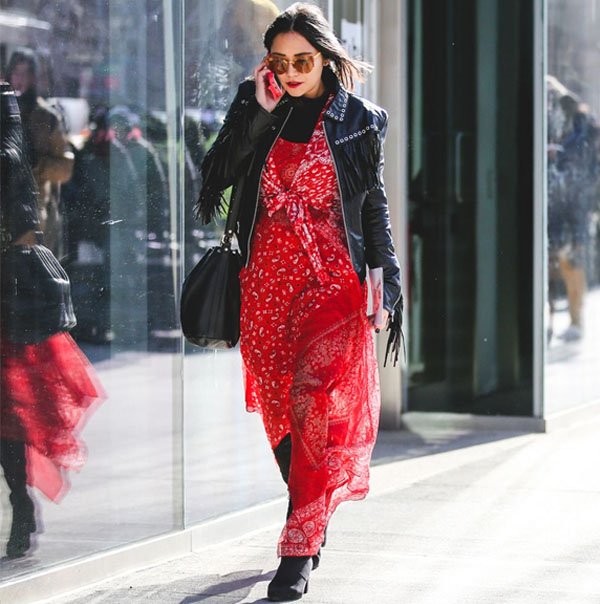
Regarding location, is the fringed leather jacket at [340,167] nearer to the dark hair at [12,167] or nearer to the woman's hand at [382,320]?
the woman's hand at [382,320]

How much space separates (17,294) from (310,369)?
90 centimetres

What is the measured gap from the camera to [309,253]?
4.57 metres

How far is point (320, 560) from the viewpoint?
4.90 meters

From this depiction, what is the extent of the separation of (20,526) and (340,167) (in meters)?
1.44

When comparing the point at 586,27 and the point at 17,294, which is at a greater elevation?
the point at 586,27

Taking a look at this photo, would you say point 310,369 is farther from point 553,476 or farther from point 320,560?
point 553,476

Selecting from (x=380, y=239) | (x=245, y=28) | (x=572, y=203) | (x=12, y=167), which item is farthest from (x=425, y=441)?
(x=12, y=167)

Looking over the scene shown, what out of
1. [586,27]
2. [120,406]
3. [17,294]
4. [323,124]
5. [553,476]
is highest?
[586,27]

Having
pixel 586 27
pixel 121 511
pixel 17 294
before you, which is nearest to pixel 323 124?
pixel 17 294

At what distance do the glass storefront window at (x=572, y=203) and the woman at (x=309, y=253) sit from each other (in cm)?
334

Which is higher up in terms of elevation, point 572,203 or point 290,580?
point 572,203

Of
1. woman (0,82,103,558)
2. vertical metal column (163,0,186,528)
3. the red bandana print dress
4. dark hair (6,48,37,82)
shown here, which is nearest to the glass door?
vertical metal column (163,0,186,528)

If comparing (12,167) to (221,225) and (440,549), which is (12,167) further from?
(440,549)

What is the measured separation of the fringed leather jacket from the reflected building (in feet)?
1.15
